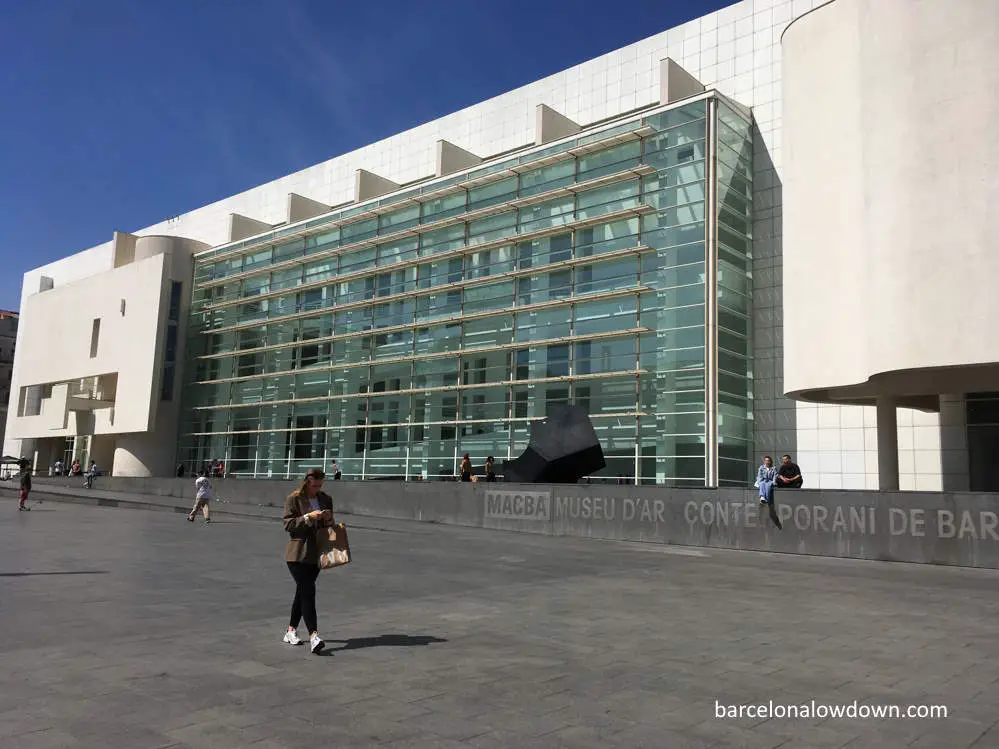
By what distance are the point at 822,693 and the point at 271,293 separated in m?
46.1

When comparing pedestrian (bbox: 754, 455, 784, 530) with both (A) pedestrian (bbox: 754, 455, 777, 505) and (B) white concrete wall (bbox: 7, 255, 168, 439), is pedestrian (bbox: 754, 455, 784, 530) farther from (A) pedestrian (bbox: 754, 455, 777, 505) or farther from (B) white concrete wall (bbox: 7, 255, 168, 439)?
(B) white concrete wall (bbox: 7, 255, 168, 439)

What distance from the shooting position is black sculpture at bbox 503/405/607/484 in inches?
944

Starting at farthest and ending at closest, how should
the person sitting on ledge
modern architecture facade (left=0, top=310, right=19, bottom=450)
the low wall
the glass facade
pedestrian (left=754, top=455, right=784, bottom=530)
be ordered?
modern architecture facade (left=0, top=310, right=19, bottom=450) → the glass facade → the person sitting on ledge → pedestrian (left=754, top=455, right=784, bottom=530) → the low wall

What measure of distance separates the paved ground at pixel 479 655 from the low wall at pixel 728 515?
2.10 metres

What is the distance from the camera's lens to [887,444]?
79.6 feet

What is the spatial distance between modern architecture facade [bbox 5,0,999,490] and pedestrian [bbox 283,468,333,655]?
53.7 feet

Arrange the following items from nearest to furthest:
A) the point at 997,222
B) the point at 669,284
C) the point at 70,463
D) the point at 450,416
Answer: the point at 997,222 → the point at 669,284 → the point at 450,416 → the point at 70,463

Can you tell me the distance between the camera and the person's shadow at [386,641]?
23.9ft

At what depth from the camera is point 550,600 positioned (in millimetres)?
10273

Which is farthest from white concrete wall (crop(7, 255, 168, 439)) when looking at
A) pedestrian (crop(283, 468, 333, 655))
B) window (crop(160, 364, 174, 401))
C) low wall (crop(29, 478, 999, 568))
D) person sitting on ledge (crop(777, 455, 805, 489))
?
pedestrian (crop(283, 468, 333, 655))

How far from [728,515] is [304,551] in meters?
13.8

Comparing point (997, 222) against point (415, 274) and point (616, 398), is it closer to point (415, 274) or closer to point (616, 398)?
point (616, 398)

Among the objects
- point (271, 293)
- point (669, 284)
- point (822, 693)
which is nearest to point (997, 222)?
point (669, 284)

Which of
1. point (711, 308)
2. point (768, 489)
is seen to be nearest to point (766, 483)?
point (768, 489)
